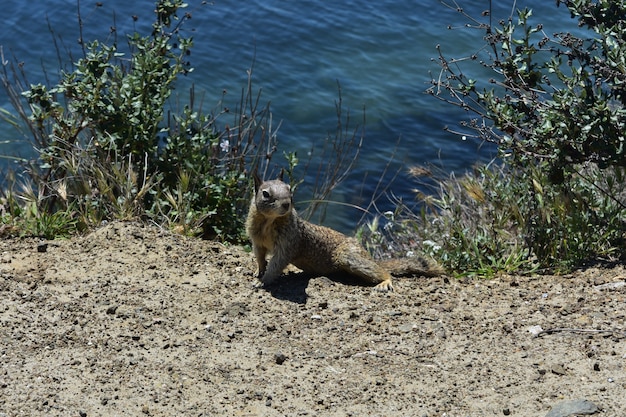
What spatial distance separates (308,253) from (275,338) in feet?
4.29

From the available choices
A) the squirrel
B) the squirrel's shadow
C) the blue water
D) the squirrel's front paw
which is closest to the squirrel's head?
the squirrel

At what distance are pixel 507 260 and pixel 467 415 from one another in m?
2.56

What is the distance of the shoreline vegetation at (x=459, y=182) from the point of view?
7398 millimetres

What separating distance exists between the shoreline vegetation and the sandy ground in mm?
424

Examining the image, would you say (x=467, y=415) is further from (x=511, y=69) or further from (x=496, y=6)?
(x=496, y=6)

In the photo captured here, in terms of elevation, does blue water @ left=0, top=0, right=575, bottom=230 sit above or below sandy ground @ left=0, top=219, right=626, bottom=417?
below

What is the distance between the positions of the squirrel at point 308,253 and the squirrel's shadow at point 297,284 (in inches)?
1.9

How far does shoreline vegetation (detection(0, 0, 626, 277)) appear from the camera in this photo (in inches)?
291

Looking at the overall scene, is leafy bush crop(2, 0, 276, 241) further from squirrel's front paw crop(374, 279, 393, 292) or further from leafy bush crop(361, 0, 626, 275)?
leafy bush crop(361, 0, 626, 275)

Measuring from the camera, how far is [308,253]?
7.76 meters

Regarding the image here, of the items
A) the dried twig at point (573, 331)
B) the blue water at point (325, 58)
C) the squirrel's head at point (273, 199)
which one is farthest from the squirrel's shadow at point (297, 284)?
the blue water at point (325, 58)

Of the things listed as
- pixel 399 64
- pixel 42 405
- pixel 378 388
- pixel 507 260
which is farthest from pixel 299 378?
pixel 399 64

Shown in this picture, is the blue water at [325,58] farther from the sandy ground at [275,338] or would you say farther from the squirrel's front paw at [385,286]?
the sandy ground at [275,338]

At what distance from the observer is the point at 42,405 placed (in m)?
5.67
